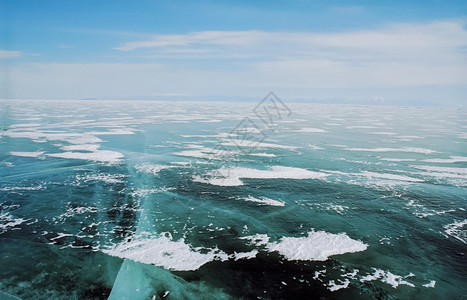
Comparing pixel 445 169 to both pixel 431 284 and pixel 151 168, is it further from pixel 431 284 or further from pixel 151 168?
pixel 151 168

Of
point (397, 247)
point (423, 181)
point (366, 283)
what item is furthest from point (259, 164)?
point (366, 283)

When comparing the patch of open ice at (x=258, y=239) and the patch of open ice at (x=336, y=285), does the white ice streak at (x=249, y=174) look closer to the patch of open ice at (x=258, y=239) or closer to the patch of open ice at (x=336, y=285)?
the patch of open ice at (x=258, y=239)

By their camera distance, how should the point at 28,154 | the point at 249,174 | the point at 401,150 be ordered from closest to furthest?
the point at 249,174, the point at 28,154, the point at 401,150

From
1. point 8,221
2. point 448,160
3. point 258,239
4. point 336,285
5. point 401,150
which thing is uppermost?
point 401,150

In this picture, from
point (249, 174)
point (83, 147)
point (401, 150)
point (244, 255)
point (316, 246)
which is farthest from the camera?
point (401, 150)

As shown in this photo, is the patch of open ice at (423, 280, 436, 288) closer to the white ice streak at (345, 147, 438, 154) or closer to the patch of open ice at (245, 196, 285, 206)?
the patch of open ice at (245, 196, 285, 206)

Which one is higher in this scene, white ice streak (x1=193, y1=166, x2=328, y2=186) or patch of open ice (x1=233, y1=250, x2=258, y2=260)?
white ice streak (x1=193, y1=166, x2=328, y2=186)

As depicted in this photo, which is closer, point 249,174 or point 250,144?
point 249,174

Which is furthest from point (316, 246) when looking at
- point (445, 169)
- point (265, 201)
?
point (445, 169)

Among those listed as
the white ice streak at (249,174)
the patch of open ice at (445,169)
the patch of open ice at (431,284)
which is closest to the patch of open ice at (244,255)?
the patch of open ice at (431,284)

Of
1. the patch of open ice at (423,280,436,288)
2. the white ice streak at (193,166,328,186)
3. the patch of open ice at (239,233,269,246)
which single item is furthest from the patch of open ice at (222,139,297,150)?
the patch of open ice at (423,280,436,288)

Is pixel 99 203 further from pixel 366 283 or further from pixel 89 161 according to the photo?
pixel 366 283
